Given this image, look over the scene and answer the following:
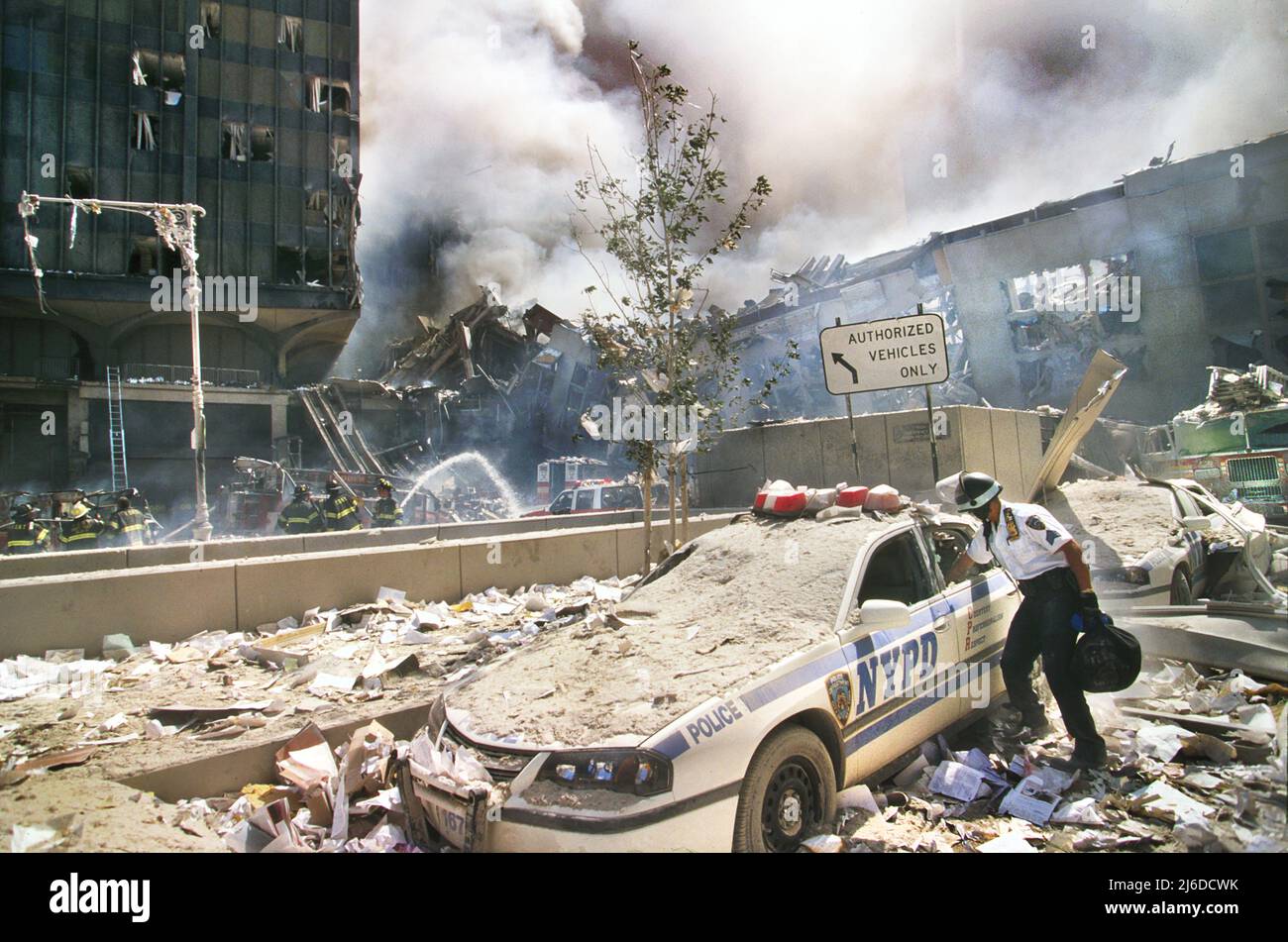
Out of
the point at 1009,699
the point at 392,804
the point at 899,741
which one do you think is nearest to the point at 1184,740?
the point at 1009,699

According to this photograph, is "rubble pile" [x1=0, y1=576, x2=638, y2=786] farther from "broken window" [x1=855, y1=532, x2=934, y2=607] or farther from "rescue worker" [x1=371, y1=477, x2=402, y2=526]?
"rescue worker" [x1=371, y1=477, x2=402, y2=526]

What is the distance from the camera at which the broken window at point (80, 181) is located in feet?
112

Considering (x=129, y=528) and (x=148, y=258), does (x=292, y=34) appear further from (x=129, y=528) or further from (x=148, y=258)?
(x=129, y=528)

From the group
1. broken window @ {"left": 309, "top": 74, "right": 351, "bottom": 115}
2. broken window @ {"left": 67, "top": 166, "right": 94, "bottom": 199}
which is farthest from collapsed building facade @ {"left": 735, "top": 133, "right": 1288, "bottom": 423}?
broken window @ {"left": 67, "top": 166, "right": 94, "bottom": 199}

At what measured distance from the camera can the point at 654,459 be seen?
27.0ft

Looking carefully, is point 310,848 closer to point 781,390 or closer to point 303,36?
point 781,390

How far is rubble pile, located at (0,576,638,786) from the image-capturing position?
16.1 ft

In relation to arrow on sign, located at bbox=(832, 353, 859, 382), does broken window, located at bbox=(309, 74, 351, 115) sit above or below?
above

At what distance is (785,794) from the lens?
333 centimetres

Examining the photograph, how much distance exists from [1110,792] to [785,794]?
1909 millimetres

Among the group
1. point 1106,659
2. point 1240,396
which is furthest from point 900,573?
point 1240,396

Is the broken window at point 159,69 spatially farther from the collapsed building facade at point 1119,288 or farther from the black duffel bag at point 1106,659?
→ the black duffel bag at point 1106,659

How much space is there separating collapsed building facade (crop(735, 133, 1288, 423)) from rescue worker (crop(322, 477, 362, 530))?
57.3ft
